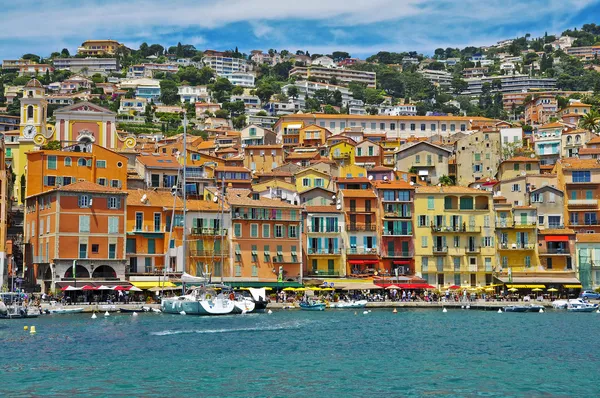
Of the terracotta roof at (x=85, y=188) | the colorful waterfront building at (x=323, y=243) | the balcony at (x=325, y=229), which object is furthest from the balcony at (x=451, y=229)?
the terracotta roof at (x=85, y=188)

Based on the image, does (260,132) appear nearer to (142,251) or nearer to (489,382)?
(142,251)

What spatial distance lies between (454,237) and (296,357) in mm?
43746

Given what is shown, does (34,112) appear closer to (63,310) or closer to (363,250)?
(363,250)

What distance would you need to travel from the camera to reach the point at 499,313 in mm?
75625

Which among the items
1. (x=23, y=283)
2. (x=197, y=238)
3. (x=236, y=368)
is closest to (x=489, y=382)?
(x=236, y=368)

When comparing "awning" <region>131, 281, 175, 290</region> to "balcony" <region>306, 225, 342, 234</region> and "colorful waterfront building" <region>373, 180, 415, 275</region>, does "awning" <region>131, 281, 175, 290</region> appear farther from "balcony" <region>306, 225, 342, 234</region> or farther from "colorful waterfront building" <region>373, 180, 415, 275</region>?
"colorful waterfront building" <region>373, 180, 415, 275</region>

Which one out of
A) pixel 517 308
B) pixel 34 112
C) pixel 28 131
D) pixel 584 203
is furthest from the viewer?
pixel 34 112

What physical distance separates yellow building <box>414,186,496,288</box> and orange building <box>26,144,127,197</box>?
28.4 m

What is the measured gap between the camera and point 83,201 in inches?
2985

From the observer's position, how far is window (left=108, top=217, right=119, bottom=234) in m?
76.6

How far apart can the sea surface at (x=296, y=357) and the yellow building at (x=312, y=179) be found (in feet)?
94.8

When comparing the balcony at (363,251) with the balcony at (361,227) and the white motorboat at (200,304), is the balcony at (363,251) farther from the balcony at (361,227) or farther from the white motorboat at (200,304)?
the white motorboat at (200,304)

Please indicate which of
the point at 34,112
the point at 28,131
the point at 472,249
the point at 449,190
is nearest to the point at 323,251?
the point at 449,190

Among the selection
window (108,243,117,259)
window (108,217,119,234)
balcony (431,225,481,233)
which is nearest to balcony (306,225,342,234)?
balcony (431,225,481,233)
